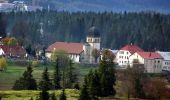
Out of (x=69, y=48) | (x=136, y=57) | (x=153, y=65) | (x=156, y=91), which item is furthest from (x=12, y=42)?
(x=156, y=91)

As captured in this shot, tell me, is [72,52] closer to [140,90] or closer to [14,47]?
[14,47]

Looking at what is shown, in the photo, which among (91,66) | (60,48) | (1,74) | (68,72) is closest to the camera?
(68,72)

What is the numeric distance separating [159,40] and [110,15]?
2474 cm

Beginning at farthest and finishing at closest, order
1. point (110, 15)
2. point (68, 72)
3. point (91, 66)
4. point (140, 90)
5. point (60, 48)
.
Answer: point (110, 15) → point (60, 48) → point (91, 66) → point (68, 72) → point (140, 90)

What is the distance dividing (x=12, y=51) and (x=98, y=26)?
48658mm

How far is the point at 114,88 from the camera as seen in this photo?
73.5m

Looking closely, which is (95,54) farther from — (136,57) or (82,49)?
(136,57)

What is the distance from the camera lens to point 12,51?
115 metres

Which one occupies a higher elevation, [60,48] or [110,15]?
[110,15]

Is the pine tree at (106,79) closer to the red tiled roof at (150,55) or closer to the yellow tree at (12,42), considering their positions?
the red tiled roof at (150,55)

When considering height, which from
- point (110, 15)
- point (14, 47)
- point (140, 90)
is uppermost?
point (110, 15)

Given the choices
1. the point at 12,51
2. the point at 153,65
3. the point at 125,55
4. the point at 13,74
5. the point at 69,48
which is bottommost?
the point at 13,74

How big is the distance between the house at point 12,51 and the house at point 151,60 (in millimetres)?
18740

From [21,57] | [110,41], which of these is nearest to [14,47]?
[21,57]
